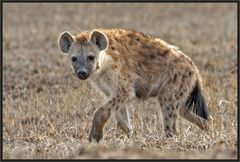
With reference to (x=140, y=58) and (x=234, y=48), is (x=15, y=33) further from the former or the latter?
(x=140, y=58)

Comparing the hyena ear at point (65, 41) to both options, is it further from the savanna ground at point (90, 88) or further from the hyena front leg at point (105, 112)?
the savanna ground at point (90, 88)

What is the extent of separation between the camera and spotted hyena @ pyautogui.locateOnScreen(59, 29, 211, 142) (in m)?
8.55

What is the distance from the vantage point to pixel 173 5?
2211 cm

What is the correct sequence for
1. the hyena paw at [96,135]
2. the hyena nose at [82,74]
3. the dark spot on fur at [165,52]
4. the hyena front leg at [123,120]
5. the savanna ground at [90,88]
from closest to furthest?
1. the savanna ground at [90,88]
2. the hyena paw at [96,135]
3. the hyena nose at [82,74]
4. the hyena front leg at [123,120]
5. the dark spot on fur at [165,52]

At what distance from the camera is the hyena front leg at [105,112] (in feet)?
26.7

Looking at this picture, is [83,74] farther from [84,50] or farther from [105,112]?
[105,112]

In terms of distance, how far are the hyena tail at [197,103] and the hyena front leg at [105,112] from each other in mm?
1076

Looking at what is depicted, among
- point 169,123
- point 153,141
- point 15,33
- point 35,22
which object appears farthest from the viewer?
point 35,22

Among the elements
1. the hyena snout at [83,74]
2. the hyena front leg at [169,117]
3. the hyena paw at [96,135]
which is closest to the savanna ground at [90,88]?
the hyena paw at [96,135]

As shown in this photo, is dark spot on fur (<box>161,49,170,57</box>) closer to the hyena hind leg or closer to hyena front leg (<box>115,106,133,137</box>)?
the hyena hind leg

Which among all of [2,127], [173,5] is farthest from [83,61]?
[173,5]

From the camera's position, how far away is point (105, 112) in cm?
834

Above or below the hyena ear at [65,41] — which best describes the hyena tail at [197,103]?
below

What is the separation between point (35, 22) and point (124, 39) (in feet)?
34.0
